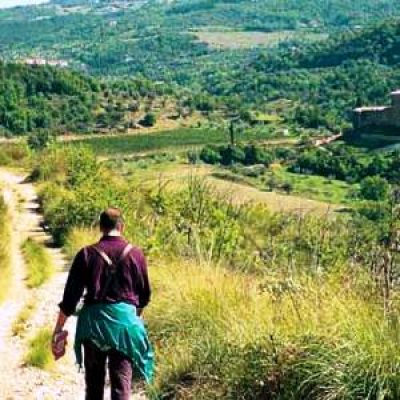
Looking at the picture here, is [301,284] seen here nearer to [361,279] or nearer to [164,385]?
[361,279]

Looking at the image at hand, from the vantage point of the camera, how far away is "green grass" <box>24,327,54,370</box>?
801 centimetres

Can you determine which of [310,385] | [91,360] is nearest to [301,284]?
[310,385]

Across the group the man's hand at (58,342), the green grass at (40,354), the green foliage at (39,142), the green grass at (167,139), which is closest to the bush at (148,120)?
the green grass at (167,139)

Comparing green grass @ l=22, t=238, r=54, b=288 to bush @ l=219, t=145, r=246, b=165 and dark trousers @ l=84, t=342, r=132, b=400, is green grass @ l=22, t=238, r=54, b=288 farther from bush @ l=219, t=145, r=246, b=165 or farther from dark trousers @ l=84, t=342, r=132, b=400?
bush @ l=219, t=145, r=246, b=165

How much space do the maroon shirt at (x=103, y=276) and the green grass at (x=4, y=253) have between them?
19.8ft

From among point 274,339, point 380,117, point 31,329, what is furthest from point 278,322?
point 380,117

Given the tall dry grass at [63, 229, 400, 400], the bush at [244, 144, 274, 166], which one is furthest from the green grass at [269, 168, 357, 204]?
the tall dry grass at [63, 229, 400, 400]

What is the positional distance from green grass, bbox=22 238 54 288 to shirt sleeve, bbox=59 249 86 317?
6492 mm

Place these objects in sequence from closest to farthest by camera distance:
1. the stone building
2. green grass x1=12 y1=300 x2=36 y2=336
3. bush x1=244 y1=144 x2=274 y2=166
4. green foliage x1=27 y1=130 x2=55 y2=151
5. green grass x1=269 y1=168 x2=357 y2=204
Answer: green grass x1=12 y1=300 x2=36 y2=336
green foliage x1=27 y1=130 x2=55 y2=151
green grass x1=269 y1=168 x2=357 y2=204
bush x1=244 y1=144 x2=274 y2=166
the stone building

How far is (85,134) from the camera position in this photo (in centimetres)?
8506

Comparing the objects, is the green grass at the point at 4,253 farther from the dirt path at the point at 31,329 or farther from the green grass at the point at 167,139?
the green grass at the point at 167,139

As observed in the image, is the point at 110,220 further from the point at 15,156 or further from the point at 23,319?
the point at 15,156

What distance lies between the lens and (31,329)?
959 centimetres

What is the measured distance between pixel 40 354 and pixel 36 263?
4.98m
